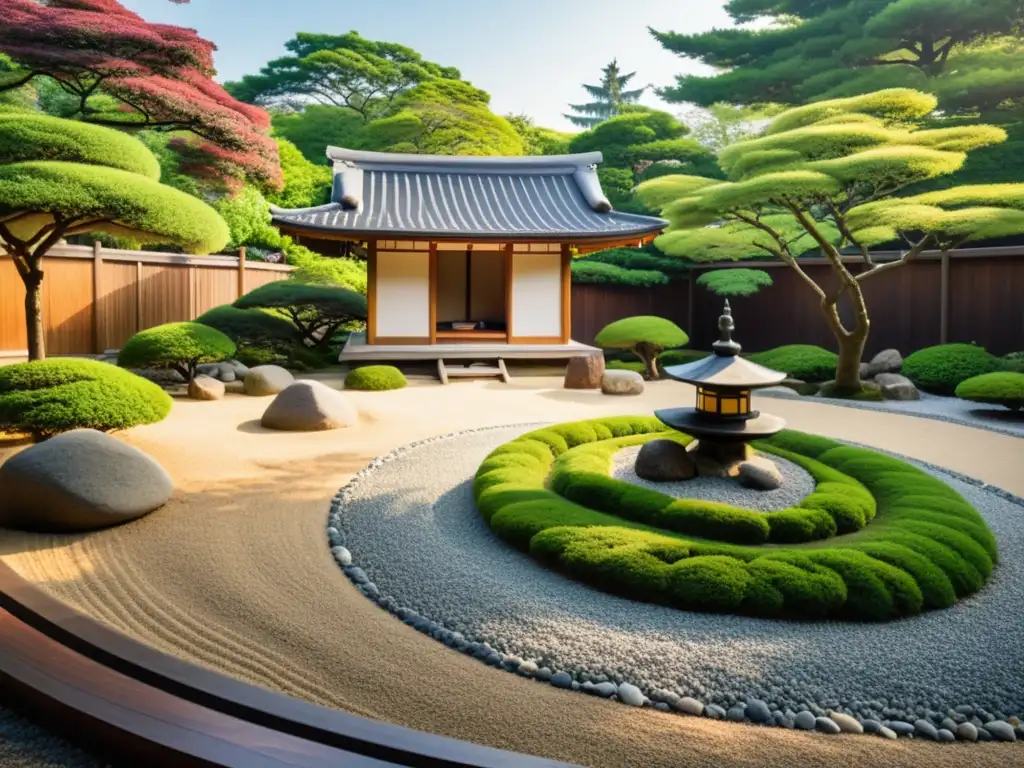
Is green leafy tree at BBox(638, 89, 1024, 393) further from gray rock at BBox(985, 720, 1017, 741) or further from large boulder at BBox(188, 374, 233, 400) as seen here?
gray rock at BBox(985, 720, 1017, 741)

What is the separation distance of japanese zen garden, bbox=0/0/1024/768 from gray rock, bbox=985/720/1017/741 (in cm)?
2

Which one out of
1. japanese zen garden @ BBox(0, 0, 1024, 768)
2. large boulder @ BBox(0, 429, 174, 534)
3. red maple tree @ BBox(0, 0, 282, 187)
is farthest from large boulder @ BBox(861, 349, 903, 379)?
large boulder @ BBox(0, 429, 174, 534)

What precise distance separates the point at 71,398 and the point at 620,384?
7.13 m

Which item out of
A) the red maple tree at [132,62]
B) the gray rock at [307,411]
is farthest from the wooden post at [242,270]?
the gray rock at [307,411]

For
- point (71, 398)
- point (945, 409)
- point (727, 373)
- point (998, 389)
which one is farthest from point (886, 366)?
point (71, 398)

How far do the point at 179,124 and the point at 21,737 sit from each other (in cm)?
950

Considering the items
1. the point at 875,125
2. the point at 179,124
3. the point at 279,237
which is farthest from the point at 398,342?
the point at 279,237

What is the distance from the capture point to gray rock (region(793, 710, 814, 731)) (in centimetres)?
279

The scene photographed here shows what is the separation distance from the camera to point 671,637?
3.40 meters

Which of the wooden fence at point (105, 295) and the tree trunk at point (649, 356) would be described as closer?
the wooden fence at point (105, 295)

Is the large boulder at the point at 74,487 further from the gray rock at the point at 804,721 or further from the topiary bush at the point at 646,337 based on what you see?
the topiary bush at the point at 646,337

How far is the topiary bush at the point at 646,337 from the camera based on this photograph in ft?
43.3

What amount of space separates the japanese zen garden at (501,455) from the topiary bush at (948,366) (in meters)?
0.05

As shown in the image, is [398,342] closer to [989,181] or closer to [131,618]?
[131,618]
